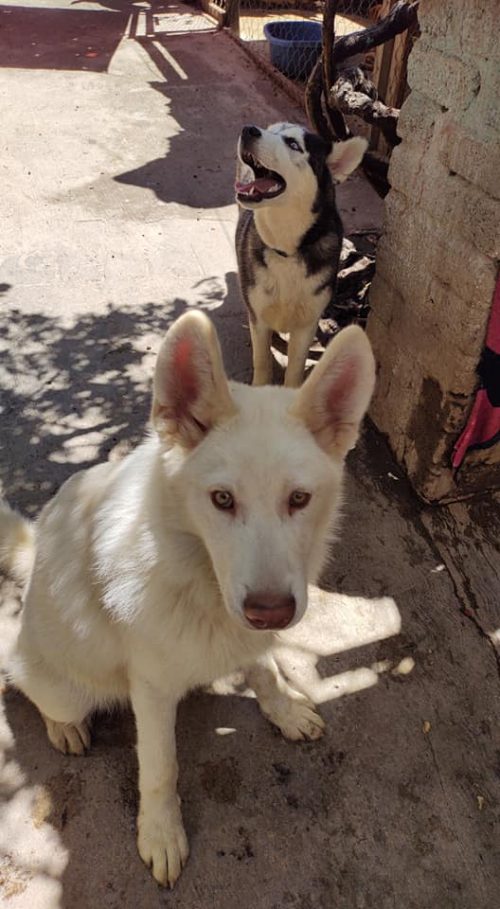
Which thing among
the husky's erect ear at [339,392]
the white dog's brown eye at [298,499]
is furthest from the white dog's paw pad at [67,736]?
the husky's erect ear at [339,392]

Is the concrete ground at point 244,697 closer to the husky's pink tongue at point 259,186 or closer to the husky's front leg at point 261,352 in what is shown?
the husky's front leg at point 261,352

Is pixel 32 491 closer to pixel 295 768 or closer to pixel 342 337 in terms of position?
pixel 295 768

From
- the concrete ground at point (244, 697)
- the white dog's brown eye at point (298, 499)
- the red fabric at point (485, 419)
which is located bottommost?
the concrete ground at point (244, 697)

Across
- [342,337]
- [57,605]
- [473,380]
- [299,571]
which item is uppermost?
[342,337]

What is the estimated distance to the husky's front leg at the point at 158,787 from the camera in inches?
90.0

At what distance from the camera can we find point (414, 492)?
156 inches

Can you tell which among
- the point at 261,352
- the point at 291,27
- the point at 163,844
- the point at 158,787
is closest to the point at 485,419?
the point at 261,352

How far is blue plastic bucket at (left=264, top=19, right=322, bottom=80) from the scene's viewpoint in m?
9.38

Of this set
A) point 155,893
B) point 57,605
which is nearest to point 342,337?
point 57,605

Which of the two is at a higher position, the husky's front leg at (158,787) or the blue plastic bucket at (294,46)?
the blue plastic bucket at (294,46)

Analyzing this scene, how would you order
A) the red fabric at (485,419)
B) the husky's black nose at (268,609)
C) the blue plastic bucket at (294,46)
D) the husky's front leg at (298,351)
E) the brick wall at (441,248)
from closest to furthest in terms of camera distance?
the husky's black nose at (268,609)
the brick wall at (441,248)
the red fabric at (485,419)
the husky's front leg at (298,351)
the blue plastic bucket at (294,46)

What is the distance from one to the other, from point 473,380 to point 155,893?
2687 mm

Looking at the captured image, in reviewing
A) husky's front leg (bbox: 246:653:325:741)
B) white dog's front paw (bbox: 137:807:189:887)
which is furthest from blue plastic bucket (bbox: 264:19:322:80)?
white dog's front paw (bbox: 137:807:189:887)

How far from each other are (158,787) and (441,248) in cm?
284
